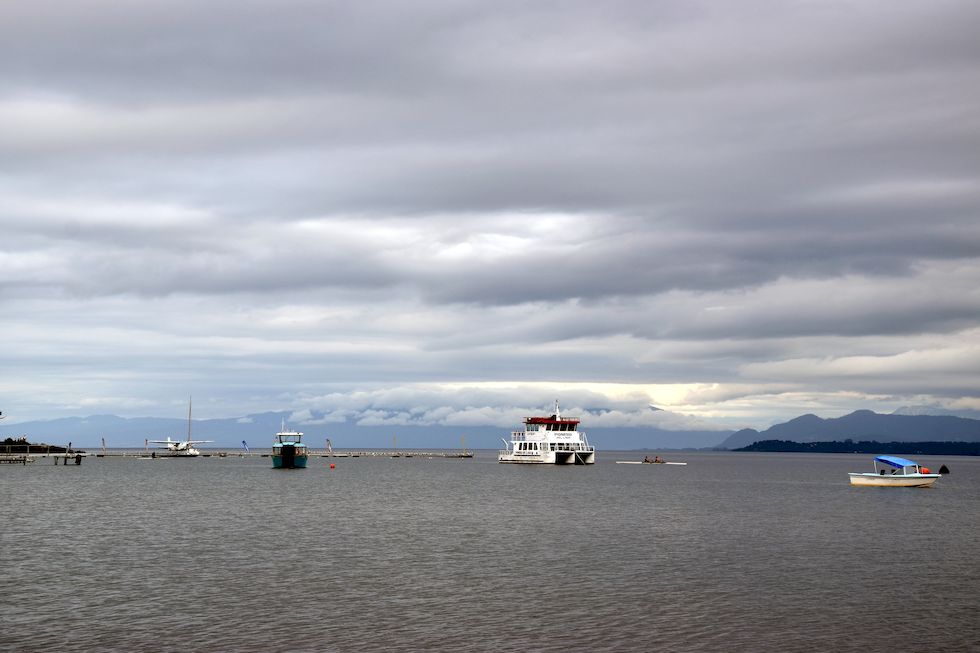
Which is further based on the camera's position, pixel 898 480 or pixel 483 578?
pixel 898 480

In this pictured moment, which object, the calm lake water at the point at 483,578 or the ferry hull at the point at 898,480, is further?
the ferry hull at the point at 898,480

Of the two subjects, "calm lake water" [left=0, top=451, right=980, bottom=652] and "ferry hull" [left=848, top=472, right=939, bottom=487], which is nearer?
"calm lake water" [left=0, top=451, right=980, bottom=652]

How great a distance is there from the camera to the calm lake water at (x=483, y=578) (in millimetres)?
37906

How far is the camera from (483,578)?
51.5 m

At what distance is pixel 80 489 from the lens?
425ft

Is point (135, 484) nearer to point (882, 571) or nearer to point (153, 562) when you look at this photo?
point (153, 562)

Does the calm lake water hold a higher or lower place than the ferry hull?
lower

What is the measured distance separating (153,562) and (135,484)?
9603 cm

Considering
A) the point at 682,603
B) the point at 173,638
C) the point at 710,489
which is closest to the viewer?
the point at 173,638

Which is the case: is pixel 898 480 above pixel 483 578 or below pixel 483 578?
above

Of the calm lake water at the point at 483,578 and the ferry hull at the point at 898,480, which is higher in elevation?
the ferry hull at the point at 898,480

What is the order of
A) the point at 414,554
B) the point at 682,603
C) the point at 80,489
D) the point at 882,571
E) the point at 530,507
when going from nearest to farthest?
the point at 682,603
the point at 882,571
the point at 414,554
the point at 530,507
the point at 80,489

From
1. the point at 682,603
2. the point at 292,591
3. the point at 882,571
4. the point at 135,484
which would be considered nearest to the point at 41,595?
the point at 292,591

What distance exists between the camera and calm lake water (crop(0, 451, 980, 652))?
37906mm
